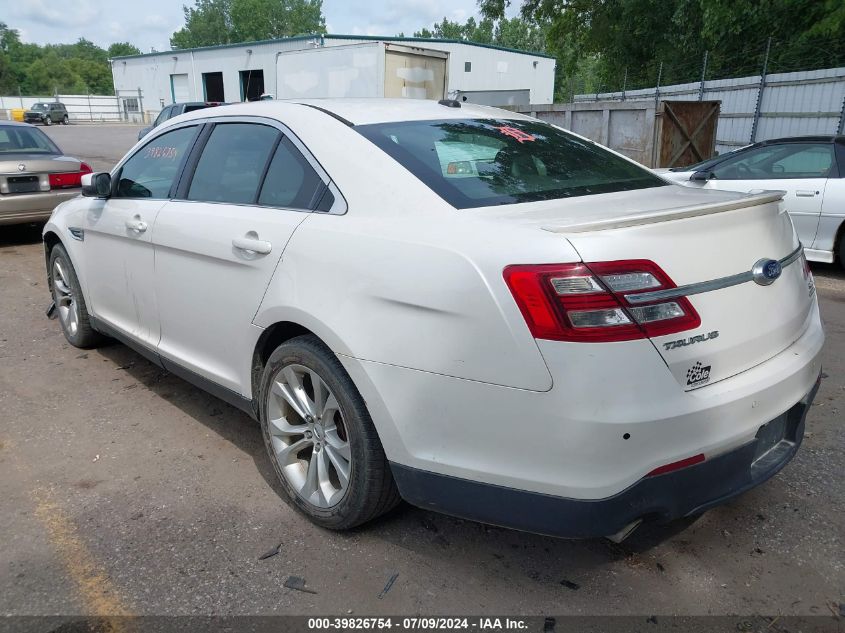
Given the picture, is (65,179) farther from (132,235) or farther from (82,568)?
(82,568)

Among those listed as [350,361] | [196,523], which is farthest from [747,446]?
[196,523]

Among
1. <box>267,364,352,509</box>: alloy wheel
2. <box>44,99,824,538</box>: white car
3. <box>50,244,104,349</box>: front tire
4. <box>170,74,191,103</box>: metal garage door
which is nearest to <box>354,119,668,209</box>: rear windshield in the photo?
<box>44,99,824,538</box>: white car

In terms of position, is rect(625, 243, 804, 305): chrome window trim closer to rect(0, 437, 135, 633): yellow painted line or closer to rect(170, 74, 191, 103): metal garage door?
rect(0, 437, 135, 633): yellow painted line

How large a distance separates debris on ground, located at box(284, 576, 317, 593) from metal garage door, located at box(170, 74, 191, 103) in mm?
45528

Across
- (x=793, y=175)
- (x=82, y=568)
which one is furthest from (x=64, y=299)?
(x=793, y=175)

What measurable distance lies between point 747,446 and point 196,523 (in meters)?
2.13

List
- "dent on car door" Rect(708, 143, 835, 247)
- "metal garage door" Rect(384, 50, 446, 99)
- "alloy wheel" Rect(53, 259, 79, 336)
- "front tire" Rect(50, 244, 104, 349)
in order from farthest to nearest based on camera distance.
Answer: "metal garage door" Rect(384, 50, 446, 99) < "dent on car door" Rect(708, 143, 835, 247) < "alloy wheel" Rect(53, 259, 79, 336) < "front tire" Rect(50, 244, 104, 349)

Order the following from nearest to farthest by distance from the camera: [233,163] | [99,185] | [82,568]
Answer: [82,568] < [233,163] < [99,185]

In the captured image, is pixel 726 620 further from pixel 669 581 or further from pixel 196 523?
pixel 196 523

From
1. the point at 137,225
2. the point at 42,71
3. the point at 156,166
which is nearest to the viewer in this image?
the point at 137,225

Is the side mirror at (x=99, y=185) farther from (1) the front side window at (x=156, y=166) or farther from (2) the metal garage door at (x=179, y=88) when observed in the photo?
(2) the metal garage door at (x=179, y=88)

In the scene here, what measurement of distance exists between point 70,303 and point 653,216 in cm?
442

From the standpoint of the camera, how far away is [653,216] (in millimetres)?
2166

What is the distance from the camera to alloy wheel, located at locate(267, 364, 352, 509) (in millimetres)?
2684
